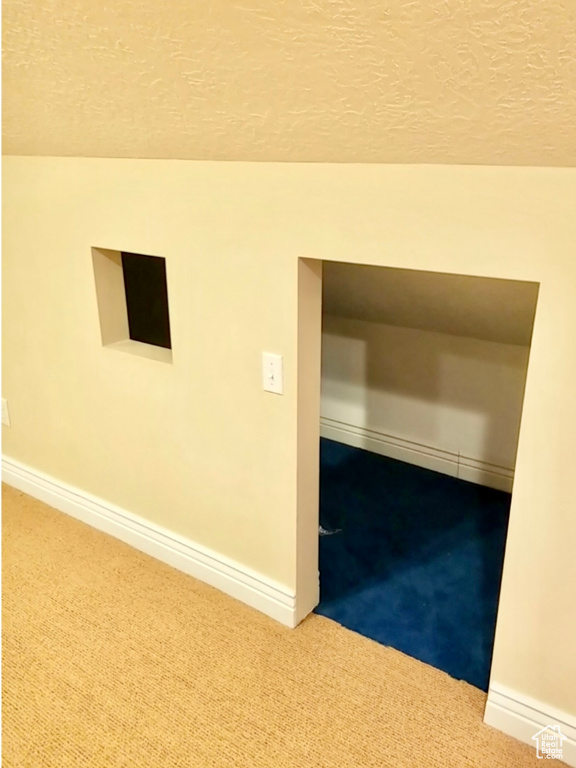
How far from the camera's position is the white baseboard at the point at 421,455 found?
293 centimetres

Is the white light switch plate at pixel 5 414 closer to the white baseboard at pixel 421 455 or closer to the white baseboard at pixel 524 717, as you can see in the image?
the white baseboard at pixel 421 455

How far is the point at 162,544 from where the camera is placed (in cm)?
240

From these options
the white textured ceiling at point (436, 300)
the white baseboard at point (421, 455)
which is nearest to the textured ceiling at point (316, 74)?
the white textured ceiling at point (436, 300)

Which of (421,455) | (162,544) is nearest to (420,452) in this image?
(421,455)

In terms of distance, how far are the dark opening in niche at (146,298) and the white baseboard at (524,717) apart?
2496 millimetres

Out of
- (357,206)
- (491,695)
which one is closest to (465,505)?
(491,695)

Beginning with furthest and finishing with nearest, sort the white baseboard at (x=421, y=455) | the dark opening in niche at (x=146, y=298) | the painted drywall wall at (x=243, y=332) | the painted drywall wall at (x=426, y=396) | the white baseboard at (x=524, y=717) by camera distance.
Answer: the dark opening in niche at (x=146, y=298) < the white baseboard at (x=421, y=455) < the painted drywall wall at (x=426, y=396) < the white baseboard at (x=524, y=717) < the painted drywall wall at (x=243, y=332)

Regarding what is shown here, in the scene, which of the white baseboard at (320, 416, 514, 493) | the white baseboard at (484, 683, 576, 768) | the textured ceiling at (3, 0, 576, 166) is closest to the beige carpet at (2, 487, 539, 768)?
the white baseboard at (484, 683, 576, 768)

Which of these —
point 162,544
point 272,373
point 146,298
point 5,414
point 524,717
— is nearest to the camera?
point 524,717

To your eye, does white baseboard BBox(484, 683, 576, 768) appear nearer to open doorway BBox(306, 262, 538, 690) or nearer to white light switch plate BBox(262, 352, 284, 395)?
open doorway BBox(306, 262, 538, 690)

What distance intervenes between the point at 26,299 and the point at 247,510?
129cm

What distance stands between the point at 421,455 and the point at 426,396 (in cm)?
33

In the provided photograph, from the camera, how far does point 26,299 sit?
97.3 inches

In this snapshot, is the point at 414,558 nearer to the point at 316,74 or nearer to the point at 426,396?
the point at 426,396
